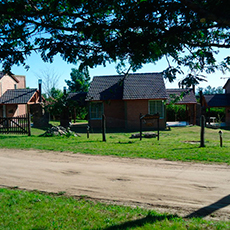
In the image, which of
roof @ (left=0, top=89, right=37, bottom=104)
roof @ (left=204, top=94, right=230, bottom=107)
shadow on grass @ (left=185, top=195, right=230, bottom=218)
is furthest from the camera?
roof @ (left=204, top=94, right=230, bottom=107)

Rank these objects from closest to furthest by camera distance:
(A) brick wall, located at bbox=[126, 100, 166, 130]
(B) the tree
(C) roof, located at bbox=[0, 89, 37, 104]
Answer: (A) brick wall, located at bbox=[126, 100, 166, 130] → (C) roof, located at bbox=[0, 89, 37, 104] → (B) the tree

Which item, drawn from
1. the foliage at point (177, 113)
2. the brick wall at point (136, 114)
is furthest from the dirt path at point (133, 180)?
the foliage at point (177, 113)

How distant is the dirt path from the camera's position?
225 inches

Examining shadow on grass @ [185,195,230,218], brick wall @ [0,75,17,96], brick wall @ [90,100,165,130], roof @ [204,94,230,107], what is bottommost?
shadow on grass @ [185,195,230,218]

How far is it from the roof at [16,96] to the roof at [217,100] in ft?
76.1

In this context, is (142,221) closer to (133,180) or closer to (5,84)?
(133,180)

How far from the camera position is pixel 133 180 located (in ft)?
23.7

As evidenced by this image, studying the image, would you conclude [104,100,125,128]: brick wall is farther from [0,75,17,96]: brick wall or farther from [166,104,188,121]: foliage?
[0,75,17,96]: brick wall

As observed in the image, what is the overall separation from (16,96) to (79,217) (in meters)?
31.4

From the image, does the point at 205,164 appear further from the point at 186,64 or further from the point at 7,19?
the point at 7,19

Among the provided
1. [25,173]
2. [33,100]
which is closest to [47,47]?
[25,173]

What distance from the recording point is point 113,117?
28281mm

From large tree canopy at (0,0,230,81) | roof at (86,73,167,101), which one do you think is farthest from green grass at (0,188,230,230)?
roof at (86,73,167,101)

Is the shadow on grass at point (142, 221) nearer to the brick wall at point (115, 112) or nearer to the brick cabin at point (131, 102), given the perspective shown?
the brick cabin at point (131, 102)
